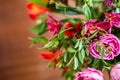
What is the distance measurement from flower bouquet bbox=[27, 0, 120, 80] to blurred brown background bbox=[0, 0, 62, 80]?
3.60 ft

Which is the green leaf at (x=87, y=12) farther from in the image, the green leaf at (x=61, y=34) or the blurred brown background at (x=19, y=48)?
the blurred brown background at (x=19, y=48)

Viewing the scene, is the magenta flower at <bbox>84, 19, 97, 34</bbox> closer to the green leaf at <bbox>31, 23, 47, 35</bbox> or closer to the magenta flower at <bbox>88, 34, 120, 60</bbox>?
the magenta flower at <bbox>88, 34, 120, 60</bbox>

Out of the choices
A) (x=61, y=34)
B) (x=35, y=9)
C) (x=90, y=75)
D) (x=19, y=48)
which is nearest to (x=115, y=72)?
(x=90, y=75)

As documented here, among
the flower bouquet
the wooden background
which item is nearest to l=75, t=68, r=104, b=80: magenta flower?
the flower bouquet

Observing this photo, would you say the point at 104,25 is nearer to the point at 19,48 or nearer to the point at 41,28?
the point at 41,28

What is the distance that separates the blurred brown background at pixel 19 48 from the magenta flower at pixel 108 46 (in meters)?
1.30

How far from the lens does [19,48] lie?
2.12 metres

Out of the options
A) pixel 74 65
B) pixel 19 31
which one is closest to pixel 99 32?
pixel 74 65

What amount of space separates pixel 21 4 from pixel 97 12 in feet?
4.00

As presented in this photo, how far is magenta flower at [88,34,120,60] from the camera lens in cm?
83

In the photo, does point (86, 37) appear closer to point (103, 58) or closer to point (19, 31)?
point (103, 58)

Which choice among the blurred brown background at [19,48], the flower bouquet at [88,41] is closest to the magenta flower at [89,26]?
the flower bouquet at [88,41]

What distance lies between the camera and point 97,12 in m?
0.97

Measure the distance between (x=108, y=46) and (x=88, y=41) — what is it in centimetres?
6
